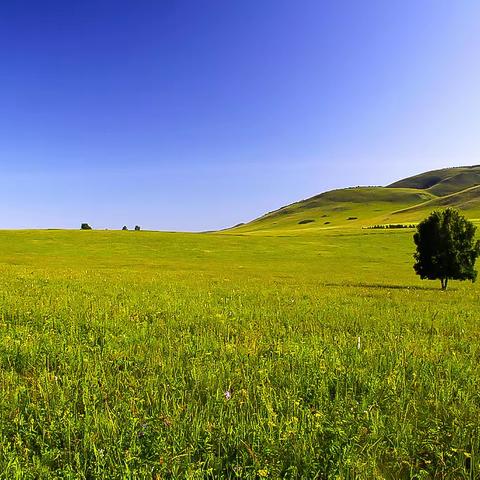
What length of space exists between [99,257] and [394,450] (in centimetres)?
6270

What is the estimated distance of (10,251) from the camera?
212 feet

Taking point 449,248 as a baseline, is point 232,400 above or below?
below

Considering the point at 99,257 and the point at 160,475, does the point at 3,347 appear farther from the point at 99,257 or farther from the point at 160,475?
the point at 99,257

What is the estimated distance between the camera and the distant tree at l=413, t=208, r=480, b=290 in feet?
108

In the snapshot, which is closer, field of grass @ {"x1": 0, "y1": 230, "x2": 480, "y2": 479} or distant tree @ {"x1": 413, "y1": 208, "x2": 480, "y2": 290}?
field of grass @ {"x1": 0, "y1": 230, "x2": 480, "y2": 479}

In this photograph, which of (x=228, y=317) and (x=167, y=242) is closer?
(x=228, y=317)

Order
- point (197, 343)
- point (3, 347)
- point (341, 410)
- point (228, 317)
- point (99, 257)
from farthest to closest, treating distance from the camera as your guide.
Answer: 1. point (99, 257)
2. point (228, 317)
3. point (197, 343)
4. point (3, 347)
5. point (341, 410)

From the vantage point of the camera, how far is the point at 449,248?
33.0m

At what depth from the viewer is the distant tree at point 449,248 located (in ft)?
108

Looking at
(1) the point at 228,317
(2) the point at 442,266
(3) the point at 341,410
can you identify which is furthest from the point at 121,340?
(2) the point at 442,266

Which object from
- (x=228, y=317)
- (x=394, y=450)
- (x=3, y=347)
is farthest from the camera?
(x=228, y=317)

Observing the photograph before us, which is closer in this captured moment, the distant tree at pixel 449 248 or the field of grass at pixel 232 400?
the field of grass at pixel 232 400

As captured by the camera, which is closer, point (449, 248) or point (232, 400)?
point (232, 400)

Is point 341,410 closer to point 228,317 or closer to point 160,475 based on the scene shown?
point 160,475
